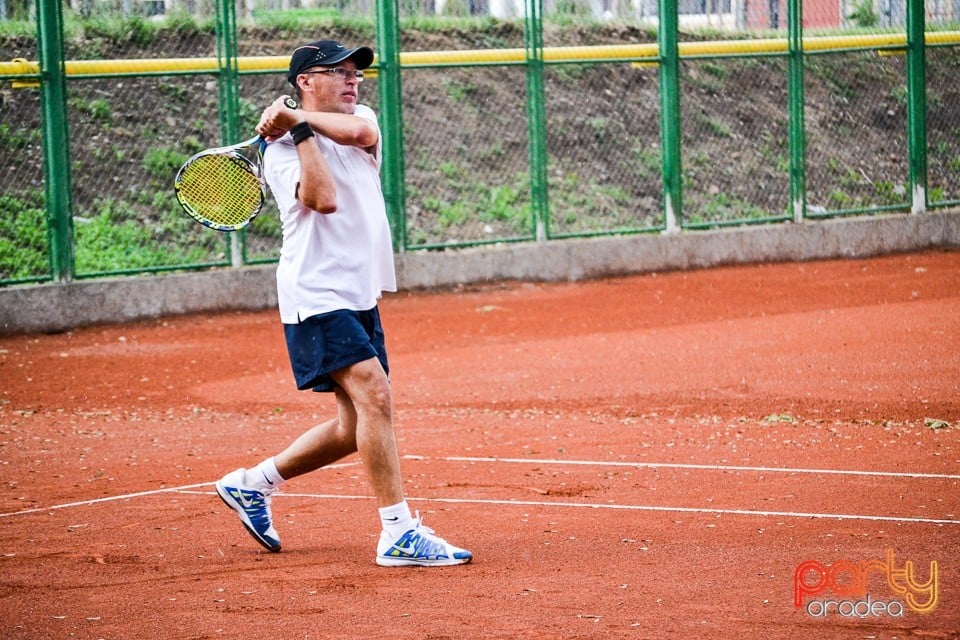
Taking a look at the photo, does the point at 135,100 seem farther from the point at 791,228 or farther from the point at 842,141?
the point at 842,141

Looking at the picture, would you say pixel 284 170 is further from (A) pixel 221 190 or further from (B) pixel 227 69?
(B) pixel 227 69

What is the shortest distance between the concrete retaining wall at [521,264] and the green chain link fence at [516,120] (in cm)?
23

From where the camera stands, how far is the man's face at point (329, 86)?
5.69 meters

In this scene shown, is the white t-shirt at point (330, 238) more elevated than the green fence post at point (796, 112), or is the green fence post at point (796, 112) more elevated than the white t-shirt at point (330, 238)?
the green fence post at point (796, 112)

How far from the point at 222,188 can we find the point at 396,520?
6.00ft

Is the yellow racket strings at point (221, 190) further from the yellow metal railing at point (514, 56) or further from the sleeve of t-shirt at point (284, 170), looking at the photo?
the yellow metal railing at point (514, 56)

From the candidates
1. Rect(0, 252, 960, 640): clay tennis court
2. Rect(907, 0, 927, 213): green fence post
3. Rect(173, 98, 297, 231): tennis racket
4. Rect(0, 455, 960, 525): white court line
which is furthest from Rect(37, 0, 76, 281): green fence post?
Rect(907, 0, 927, 213): green fence post

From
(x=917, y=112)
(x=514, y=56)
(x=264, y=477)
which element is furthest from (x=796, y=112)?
(x=264, y=477)

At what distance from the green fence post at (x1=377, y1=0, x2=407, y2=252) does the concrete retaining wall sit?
1.89 feet

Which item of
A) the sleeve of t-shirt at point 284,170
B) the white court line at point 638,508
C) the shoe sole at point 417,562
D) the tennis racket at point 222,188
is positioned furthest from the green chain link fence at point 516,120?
the shoe sole at point 417,562

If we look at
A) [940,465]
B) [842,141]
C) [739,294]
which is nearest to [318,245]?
[940,465]

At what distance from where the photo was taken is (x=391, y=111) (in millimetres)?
15938

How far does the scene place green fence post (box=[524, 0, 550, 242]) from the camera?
16453 mm

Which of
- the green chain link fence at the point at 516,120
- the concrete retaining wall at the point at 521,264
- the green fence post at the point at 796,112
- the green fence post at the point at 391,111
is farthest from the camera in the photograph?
the green fence post at the point at 796,112
